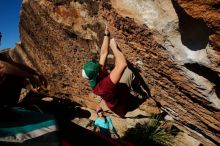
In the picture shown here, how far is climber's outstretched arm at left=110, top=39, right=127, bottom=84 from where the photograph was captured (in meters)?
4.17

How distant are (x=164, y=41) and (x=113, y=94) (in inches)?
55.4

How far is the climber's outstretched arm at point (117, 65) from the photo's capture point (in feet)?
13.7

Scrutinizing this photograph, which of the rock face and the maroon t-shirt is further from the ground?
the rock face

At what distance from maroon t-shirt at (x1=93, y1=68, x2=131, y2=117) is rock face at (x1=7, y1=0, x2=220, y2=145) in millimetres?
408

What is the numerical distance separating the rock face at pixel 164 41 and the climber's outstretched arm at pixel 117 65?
0.19 metres

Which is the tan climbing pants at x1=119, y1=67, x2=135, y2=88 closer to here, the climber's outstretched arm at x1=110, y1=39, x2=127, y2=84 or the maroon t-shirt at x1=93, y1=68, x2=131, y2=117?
the maroon t-shirt at x1=93, y1=68, x2=131, y2=117

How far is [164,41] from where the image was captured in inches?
127

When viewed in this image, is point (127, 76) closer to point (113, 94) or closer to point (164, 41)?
point (113, 94)

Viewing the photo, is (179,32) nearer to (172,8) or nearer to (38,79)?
(172,8)

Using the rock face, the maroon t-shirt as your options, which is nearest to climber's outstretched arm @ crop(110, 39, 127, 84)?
the maroon t-shirt

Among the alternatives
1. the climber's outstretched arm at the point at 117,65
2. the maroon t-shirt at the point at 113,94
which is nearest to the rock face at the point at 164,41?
the climber's outstretched arm at the point at 117,65

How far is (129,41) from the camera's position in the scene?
3.92 m

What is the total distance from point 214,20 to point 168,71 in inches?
51.3

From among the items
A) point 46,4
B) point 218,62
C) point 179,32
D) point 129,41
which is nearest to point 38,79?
point 129,41
